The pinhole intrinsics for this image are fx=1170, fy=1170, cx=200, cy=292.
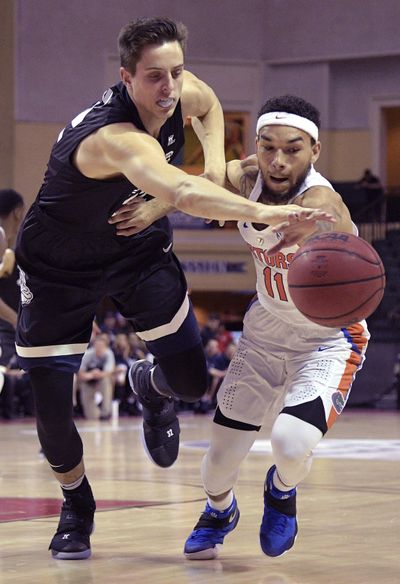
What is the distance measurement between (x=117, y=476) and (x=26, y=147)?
46.1ft

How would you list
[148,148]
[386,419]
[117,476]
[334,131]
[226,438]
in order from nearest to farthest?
1. [148,148]
2. [226,438]
3. [117,476]
4. [386,419]
5. [334,131]

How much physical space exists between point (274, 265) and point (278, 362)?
0.40 m

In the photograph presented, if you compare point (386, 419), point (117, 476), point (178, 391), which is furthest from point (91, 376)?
point (178, 391)

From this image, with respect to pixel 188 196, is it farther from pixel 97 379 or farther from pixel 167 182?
pixel 97 379

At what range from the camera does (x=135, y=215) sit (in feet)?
15.0

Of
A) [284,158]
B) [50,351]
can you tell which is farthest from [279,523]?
[284,158]

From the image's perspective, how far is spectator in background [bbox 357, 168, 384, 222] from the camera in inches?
822

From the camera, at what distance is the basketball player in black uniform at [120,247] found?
4.09 m

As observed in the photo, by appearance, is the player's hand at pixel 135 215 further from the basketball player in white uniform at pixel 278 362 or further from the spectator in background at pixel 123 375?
the spectator in background at pixel 123 375

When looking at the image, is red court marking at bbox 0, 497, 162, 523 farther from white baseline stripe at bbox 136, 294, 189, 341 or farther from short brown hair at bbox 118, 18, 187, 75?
short brown hair at bbox 118, 18, 187, 75

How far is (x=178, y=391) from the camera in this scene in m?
5.20

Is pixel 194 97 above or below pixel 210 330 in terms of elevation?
above

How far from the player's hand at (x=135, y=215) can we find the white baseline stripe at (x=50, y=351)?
1.78 feet

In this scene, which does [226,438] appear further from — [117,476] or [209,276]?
[209,276]
